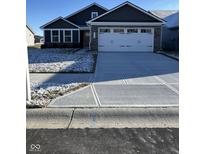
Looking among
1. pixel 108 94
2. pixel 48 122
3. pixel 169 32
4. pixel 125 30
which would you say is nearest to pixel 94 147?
pixel 48 122

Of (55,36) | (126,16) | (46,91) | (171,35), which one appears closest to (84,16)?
(55,36)

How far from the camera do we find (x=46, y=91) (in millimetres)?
7535

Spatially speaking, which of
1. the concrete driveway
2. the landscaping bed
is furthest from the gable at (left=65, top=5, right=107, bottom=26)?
the landscaping bed

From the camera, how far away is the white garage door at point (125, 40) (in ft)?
74.6

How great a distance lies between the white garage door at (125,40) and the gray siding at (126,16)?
0.93 meters

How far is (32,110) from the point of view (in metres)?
5.74

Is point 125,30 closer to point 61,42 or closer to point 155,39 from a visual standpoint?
point 155,39

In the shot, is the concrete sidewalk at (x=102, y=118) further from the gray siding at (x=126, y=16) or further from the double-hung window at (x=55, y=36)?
the double-hung window at (x=55, y=36)

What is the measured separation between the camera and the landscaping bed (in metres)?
6.24

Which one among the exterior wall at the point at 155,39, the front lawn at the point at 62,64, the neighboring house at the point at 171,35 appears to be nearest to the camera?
the front lawn at the point at 62,64

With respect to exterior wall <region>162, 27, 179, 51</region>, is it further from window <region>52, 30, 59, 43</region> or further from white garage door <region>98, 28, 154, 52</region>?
window <region>52, 30, 59, 43</region>

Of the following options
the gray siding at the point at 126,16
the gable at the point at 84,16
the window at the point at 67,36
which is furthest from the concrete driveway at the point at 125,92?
the gable at the point at 84,16
